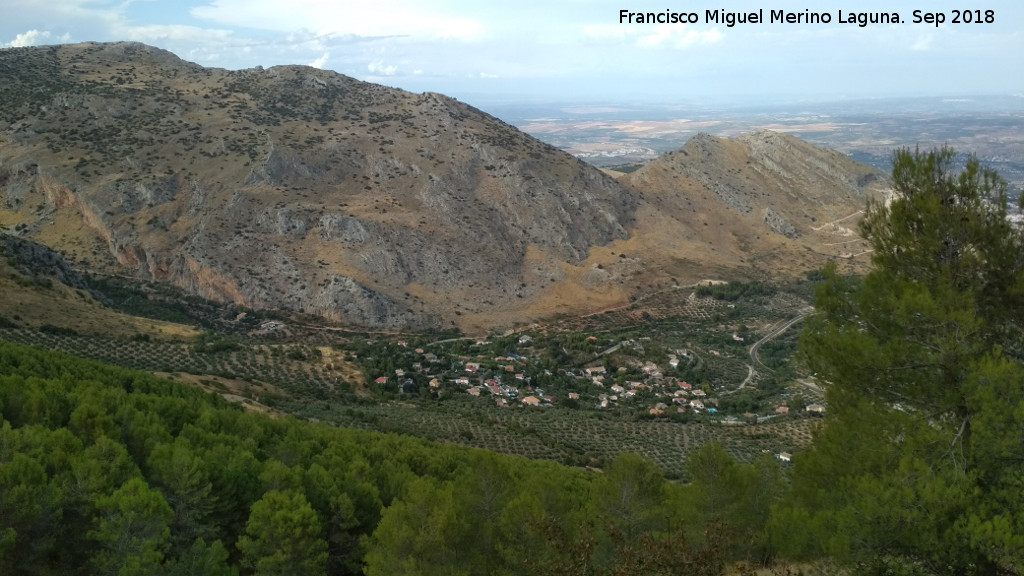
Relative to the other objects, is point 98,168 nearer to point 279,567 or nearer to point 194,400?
point 194,400

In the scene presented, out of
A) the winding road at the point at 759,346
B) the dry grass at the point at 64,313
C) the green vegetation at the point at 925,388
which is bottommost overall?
the winding road at the point at 759,346

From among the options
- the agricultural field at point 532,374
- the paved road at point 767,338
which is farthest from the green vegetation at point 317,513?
the paved road at point 767,338

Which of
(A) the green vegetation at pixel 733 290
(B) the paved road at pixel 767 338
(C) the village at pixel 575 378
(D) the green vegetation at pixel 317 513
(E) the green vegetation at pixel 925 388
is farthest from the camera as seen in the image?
(A) the green vegetation at pixel 733 290

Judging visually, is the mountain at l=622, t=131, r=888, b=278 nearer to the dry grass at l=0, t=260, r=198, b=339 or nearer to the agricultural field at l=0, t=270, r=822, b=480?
the agricultural field at l=0, t=270, r=822, b=480

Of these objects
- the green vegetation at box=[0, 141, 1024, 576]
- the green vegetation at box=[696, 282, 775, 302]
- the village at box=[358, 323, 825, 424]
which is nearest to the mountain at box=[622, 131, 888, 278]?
the green vegetation at box=[696, 282, 775, 302]

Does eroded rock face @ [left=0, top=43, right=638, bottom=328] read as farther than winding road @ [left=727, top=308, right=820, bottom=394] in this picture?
Yes

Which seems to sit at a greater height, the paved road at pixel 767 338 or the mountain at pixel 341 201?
the mountain at pixel 341 201

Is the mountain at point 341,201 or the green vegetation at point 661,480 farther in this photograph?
the mountain at point 341,201

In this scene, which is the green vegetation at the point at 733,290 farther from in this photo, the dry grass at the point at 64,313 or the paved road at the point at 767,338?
the dry grass at the point at 64,313
